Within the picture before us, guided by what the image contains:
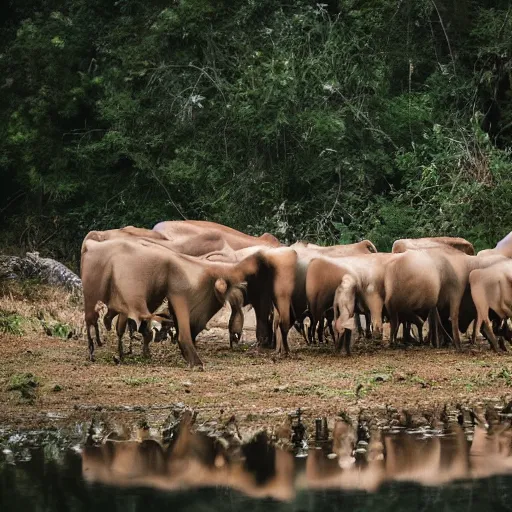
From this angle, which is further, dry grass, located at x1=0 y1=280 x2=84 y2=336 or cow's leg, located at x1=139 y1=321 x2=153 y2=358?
dry grass, located at x1=0 y1=280 x2=84 y2=336

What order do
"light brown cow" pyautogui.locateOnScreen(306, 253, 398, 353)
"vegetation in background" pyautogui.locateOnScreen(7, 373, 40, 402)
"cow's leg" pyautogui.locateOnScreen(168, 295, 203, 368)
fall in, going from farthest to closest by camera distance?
"light brown cow" pyautogui.locateOnScreen(306, 253, 398, 353) < "cow's leg" pyautogui.locateOnScreen(168, 295, 203, 368) < "vegetation in background" pyautogui.locateOnScreen(7, 373, 40, 402)

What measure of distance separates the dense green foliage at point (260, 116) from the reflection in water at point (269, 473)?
10500 mm

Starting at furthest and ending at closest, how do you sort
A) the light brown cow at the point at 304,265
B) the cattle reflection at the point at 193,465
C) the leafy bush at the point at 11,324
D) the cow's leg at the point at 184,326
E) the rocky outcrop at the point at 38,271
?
the rocky outcrop at the point at 38,271 → the leafy bush at the point at 11,324 → the light brown cow at the point at 304,265 → the cow's leg at the point at 184,326 → the cattle reflection at the point at 193,465

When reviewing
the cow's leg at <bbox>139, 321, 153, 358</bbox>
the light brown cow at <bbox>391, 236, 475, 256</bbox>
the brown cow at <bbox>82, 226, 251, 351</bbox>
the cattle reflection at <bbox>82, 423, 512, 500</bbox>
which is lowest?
the cattle reflection at <bbox>82, 423, 512, 500</bbox>

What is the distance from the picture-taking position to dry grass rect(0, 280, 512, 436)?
845cm

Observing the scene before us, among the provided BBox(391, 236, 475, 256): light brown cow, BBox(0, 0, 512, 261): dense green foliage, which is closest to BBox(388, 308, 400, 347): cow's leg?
BBox(391, 236, 475, 256): light brown cow

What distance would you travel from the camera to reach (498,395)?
913 centimetres

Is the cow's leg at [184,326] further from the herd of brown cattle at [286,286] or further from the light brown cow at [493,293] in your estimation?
the light brown cow at [493,293]

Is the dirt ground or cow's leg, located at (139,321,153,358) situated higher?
cow's leg, located at (139,321,153,358)

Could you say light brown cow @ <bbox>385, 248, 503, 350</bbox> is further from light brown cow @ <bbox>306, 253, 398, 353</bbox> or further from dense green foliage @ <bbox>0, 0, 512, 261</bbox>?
dense green foliage @ <bbox>0, 0, 512, 261</bbox>

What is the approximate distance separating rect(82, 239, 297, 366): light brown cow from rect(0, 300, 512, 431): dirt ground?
45cm

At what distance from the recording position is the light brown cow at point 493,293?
39.8ft

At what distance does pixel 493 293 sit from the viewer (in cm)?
1216

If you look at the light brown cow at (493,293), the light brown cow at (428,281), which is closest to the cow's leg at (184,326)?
the light brown cow at (428,281)
